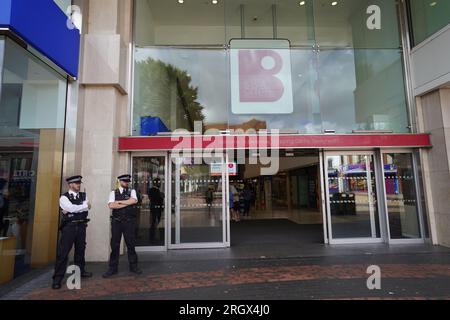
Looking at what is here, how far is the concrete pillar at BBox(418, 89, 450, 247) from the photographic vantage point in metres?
7.20

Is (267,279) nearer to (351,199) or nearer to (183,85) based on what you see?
(351,199)

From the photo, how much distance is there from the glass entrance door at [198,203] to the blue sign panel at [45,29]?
3.28 m

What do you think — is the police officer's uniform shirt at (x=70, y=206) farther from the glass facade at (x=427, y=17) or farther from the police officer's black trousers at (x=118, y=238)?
the glass facade at (x=427, y=17)

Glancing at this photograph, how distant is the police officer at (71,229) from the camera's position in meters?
4.74

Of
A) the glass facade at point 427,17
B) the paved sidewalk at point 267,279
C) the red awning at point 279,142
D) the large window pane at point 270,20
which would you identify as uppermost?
the large window pane at point 270,20

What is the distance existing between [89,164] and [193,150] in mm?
2463

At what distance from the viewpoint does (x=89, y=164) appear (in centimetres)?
665

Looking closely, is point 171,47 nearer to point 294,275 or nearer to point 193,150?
point 193,150

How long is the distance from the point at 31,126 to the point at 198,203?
4025 mm

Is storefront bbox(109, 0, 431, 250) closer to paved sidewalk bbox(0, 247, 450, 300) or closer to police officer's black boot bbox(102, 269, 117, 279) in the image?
paved sidewalk bbox(0, 247, 450, 300)

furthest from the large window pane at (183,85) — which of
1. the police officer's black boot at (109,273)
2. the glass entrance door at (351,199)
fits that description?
the police officer's black boot at (109,273)

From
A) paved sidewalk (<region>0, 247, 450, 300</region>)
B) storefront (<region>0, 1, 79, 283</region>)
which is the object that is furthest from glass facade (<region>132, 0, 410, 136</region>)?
paved sidewalk (<region>0, 247, 450, 300</region>)

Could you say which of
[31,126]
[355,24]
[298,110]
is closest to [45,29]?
[31,126]

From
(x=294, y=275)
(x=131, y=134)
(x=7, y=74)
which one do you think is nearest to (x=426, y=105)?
(x=294, y=275)
